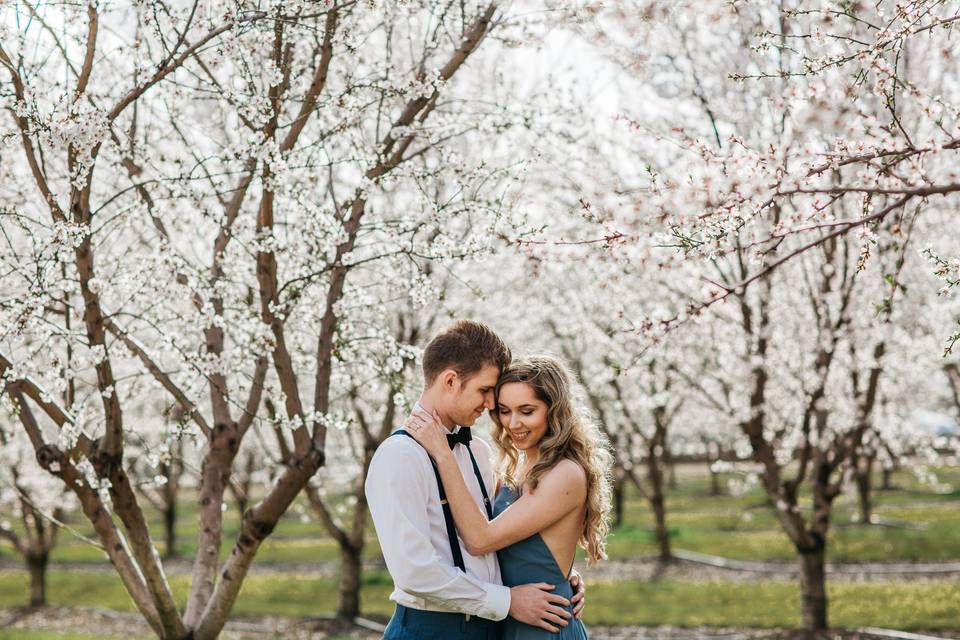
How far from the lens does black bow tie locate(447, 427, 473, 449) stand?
11.7 feet

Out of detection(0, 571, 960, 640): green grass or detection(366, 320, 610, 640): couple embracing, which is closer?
detection(366, 320, 610, 640): couple embracing

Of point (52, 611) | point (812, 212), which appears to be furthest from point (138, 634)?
point (812, 212)

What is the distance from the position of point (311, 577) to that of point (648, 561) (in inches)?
245

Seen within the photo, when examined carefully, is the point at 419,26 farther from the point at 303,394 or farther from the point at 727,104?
the point at 303,394

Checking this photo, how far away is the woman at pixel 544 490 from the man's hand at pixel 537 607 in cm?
2

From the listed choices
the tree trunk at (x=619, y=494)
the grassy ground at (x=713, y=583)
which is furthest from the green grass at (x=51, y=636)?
the tree trunk at (x=619, y=494)

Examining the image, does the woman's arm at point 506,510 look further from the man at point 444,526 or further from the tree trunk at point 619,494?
the tree trunk at point 619,494

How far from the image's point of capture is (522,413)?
12.6 ft

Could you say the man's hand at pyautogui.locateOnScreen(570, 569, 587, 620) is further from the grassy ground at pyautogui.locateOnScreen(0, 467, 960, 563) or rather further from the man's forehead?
the grassy ground at pyautogui.locateOnScreen(0, 467, 960, 563)

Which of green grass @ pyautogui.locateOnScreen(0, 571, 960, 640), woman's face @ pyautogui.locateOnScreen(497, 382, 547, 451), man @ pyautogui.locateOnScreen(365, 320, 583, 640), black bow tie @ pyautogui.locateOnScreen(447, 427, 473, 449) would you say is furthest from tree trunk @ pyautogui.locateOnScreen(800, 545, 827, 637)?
black bow tie @ pyautogui.locateOnScreen(447, 427, 473, 449)

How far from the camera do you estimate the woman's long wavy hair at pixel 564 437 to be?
382cm

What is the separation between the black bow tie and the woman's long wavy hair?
0.85 ft

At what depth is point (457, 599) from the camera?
326cm

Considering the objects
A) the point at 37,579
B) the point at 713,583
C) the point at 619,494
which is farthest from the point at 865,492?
the point at 37,579
